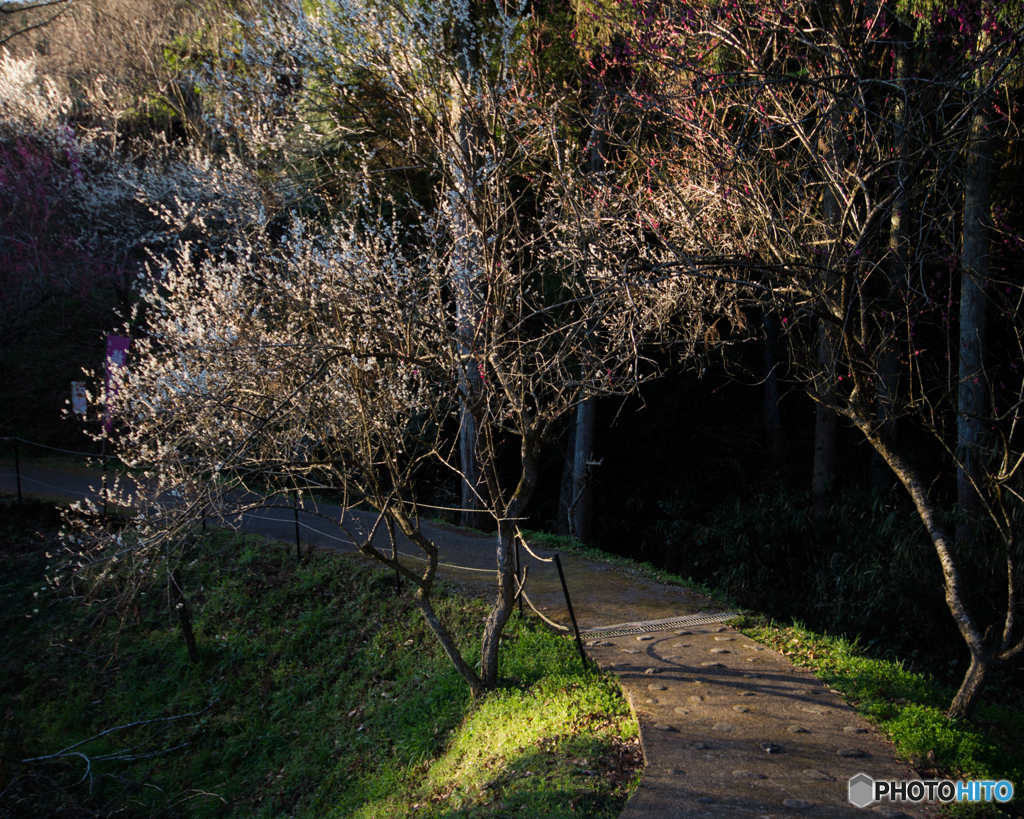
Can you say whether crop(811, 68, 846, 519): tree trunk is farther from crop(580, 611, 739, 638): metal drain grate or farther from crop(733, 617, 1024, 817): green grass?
crop(580, 611, 739, 638): metal drain grate

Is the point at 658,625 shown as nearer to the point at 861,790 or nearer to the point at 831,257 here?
the point at 861,790

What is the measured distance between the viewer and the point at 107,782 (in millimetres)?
6430

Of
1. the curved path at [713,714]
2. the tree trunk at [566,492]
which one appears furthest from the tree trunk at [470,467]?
the curved path at [713,714]

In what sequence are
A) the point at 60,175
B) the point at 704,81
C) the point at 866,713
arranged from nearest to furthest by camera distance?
the point at 866,713 < the point at 704,81 < the point at 60,175

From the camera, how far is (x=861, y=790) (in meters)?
3.64

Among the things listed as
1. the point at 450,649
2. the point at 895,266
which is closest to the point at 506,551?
the point at 450,649

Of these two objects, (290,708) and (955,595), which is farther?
(290,708)

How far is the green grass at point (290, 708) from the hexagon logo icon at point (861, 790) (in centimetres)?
115

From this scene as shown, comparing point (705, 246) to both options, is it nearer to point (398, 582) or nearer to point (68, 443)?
point (398, 582)

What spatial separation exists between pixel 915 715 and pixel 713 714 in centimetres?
129

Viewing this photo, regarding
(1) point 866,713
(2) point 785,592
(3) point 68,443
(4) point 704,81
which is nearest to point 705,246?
(4) point 704,81

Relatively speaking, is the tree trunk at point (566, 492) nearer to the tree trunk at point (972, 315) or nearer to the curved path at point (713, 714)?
the curved path at point (713, 714)

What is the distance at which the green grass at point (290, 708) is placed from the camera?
14.9 ft

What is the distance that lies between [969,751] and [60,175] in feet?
63.0
